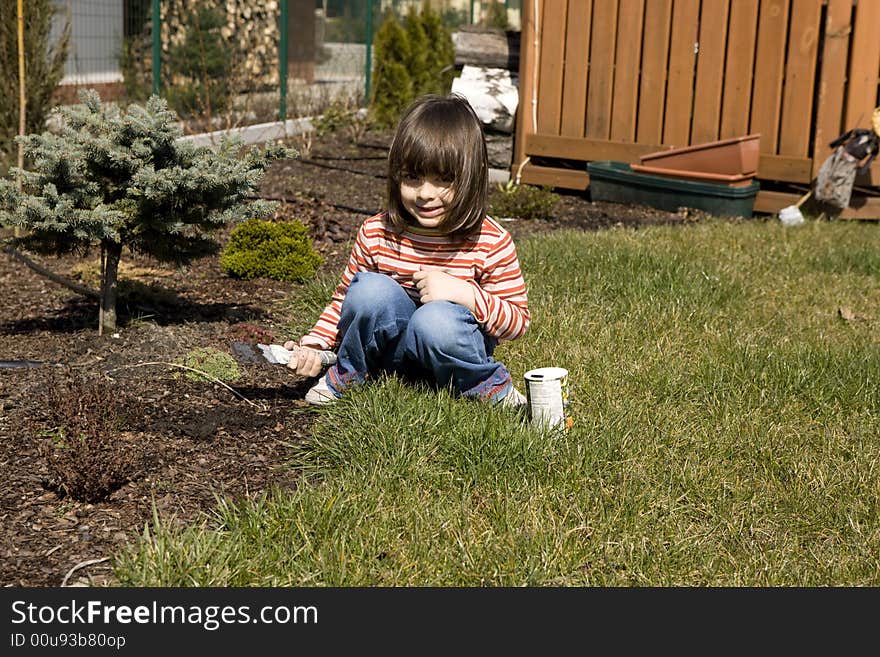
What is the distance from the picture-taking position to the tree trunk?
4.44 metres

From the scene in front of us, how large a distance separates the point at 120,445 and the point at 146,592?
1.02 m

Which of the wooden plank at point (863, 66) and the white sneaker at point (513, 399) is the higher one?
the wooden plank at point (863, 66)

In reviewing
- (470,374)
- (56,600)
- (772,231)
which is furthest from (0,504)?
(772,231)

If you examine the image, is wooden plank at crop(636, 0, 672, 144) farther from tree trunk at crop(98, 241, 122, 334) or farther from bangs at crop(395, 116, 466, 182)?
bangs at crop(395, 116, 466, 182)

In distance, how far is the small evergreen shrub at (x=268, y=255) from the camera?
5.71m

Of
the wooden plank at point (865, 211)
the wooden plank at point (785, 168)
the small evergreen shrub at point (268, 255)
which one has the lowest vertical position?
the small evergreen shrub at point (268, 255)

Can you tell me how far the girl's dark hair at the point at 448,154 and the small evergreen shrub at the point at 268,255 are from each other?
2.18 metres

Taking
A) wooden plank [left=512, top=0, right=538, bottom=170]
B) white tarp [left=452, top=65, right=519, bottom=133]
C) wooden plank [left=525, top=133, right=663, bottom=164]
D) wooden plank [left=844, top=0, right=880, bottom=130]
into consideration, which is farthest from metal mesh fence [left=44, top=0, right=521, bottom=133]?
wooden plank [left=844, top=0, right=880, bottom=130]

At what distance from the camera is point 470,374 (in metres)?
3.72

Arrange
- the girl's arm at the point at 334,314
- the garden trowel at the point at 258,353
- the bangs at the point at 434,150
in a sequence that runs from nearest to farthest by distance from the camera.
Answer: the bangs at the point at 434,150, the girl's arm at the point at 334,314, the garden trowel at the point at 258,353

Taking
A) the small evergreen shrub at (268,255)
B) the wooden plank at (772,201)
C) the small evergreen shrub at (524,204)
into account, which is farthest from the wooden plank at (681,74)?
the small evergreen shrub at (268,255)

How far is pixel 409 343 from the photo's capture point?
3650 mm

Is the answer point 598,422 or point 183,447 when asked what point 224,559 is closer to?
point 183,447

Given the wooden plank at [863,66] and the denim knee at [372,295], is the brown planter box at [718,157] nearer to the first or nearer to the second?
the wooden plank at [863,66]
